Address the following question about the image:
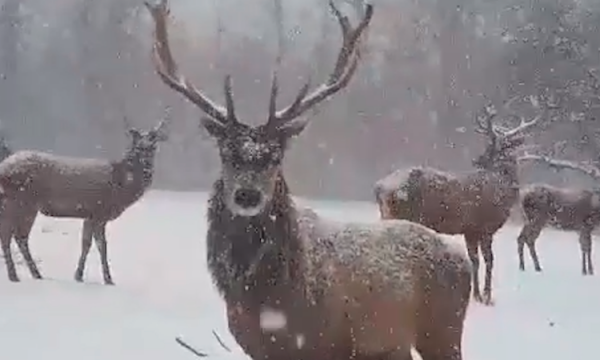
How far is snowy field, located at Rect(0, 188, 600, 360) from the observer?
28.8ft

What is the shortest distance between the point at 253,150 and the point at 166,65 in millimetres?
1114

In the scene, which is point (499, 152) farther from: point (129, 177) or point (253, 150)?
point (253, 150)

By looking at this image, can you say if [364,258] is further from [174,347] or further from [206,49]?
[206,49]

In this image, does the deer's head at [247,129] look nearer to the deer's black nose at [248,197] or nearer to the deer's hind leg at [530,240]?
the deer's black nose at [248,197]

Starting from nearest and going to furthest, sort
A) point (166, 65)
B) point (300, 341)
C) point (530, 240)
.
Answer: point (300, 341) < point (166, 65) < point (530, 240)

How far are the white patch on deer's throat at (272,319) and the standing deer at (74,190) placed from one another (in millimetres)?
6734

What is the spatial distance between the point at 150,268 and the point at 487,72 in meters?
20.2

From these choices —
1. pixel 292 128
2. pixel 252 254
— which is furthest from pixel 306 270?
pixel 292 128

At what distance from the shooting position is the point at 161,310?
1045cm

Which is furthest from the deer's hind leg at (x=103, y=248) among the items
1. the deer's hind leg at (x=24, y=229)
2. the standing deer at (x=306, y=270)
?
the standing deer at (x=306, y=270)

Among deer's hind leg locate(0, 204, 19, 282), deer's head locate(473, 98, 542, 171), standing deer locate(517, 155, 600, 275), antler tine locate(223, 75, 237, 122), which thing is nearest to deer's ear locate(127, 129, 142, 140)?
deer's hind leg locate(0, 204, 19, 282)

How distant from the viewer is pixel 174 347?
872cm

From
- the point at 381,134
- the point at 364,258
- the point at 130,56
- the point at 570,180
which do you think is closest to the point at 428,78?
the point at 381,134

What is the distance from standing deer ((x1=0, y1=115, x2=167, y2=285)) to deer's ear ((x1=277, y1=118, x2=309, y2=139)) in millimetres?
6461
